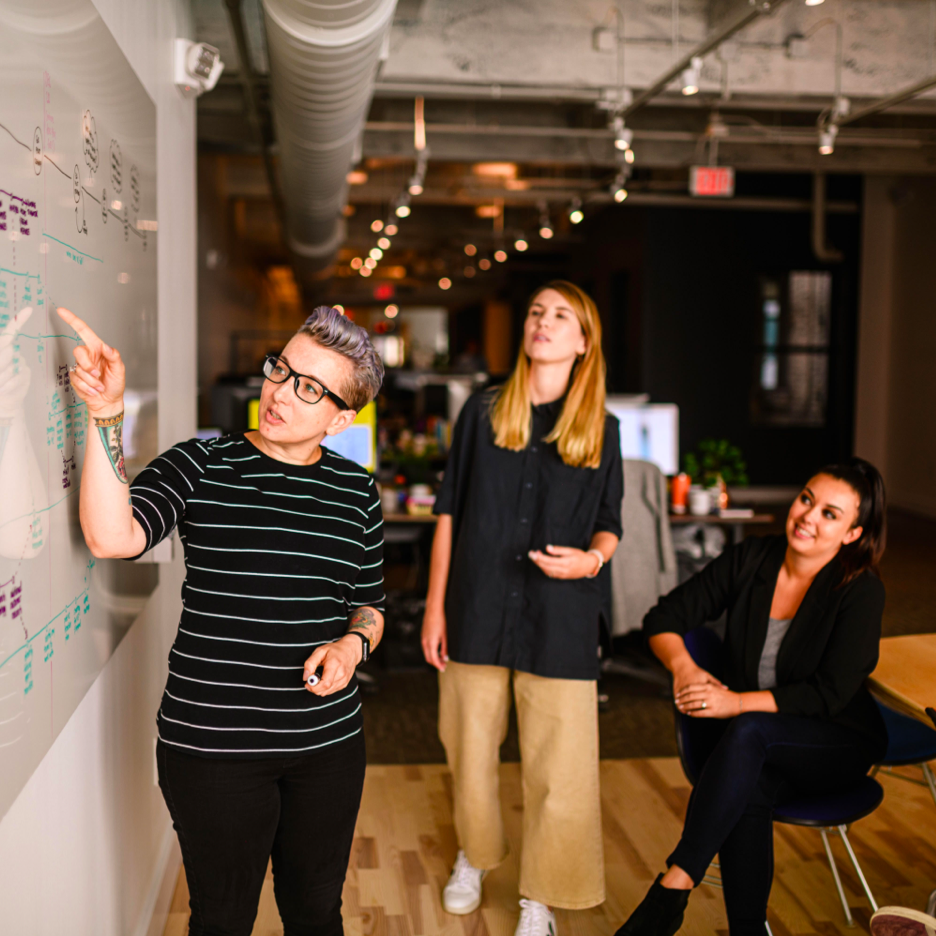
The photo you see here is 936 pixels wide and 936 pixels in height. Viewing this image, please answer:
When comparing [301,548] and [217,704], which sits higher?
[301,548]

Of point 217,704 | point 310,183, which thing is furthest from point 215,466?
point 310,183

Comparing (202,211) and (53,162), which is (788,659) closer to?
(53,162)

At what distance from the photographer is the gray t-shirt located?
7.92 feet

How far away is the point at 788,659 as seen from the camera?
235 centimetres

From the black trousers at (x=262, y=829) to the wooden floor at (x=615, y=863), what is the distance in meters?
0.89

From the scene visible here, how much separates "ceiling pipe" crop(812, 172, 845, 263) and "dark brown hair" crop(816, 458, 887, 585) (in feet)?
29.3

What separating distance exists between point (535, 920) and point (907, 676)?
1122 millimetres

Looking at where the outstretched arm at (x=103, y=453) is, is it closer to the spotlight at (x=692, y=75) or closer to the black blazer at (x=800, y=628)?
the black blazer at (x=800, y=628)

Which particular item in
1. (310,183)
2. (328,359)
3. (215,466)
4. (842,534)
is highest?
(310,183)

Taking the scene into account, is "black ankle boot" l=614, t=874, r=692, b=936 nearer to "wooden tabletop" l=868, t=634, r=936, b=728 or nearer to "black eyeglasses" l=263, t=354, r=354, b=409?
"wooden tabletop" l=868, t=634, r=936, b=728

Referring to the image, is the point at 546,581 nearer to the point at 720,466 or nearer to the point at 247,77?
the point at 720,466

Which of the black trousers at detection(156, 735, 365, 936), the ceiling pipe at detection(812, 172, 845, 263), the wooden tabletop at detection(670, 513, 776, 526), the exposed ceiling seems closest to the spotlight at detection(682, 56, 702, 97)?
the exposed ceiling

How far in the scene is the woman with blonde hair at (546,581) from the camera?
→ 2330 millimetres

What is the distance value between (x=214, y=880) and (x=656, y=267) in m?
10.2
